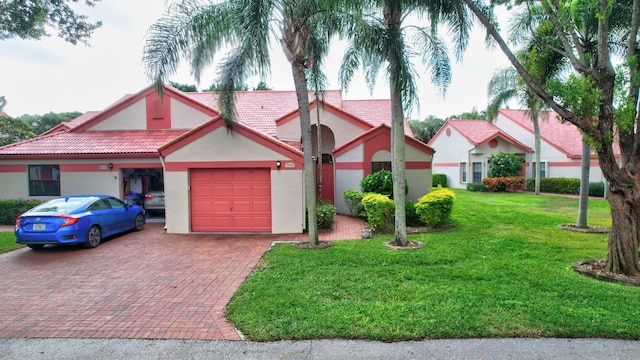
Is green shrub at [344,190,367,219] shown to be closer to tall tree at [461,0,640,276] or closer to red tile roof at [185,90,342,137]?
red tile roof at [185,90,342,137]

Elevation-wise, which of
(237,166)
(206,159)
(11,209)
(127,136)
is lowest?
(11,209)

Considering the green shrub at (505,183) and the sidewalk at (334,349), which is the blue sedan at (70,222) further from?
the green shrub at (505,183)

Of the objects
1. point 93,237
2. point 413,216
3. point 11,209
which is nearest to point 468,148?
point 413,216

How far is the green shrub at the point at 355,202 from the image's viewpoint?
14239 mm

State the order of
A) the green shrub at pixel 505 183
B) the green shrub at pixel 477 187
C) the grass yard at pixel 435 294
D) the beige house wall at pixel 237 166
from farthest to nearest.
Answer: the green shrub at pixel 477 187, the green shrub at pixel 505 183, the beige house wall at pixel 237 166, the grass yard at pixel 435 294

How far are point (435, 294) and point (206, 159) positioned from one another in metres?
8.90

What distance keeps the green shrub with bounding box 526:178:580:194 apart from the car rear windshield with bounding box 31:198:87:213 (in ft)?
91.8

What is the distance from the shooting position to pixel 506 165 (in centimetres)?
2611

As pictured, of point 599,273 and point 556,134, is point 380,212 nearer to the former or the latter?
point 599,273

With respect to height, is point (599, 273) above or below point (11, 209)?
below

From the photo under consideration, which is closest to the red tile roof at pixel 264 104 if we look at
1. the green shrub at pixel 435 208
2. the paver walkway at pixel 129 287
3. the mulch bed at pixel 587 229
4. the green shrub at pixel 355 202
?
the green shrub at pixel 355 202

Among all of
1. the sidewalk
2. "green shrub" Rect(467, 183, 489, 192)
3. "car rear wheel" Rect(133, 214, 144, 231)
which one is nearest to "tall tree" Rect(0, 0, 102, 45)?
"car rear wheel" Rect(133, 214, 144, 231)

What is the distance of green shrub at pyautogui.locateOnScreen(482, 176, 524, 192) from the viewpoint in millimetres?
25609

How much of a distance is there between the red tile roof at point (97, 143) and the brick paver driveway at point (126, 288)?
4969mm
